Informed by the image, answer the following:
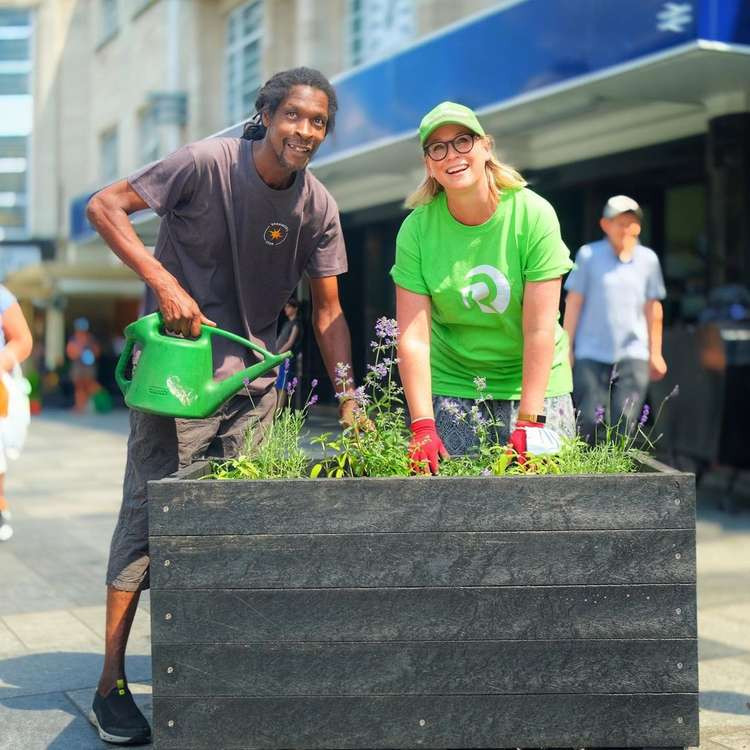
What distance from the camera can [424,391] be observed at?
287 cm

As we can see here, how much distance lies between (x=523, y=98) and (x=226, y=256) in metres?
5.93

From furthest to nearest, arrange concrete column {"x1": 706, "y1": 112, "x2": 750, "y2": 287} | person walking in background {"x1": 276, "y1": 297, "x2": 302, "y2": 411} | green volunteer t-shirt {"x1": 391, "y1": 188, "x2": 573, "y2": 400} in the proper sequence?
concrete column {"x1": 706, "y1": 112, "x2": 750, "y2": 287}, person walking in background {"x1": 276, "y1": 297, "x2": 302, "y2": 411}, green volunteer t-shirt {"x1": 391, "y1": 188, "x2": 573, "y2": 400}

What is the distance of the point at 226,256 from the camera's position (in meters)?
3.23

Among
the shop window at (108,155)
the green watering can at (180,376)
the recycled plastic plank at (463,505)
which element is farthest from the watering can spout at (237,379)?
the shop window at (108,155)

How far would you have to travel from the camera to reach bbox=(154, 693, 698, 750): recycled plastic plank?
2.35 m

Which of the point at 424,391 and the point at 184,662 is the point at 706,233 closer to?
the point at 424,391

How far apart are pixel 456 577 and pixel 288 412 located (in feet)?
2.26

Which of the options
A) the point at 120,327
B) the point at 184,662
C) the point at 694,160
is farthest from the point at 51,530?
the point at 120,327

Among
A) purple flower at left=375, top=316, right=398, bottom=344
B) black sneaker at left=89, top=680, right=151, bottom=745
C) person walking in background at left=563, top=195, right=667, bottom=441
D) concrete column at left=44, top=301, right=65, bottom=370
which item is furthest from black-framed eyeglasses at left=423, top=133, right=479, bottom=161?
concrete column at left=44, top=301, right=65, bottom=370

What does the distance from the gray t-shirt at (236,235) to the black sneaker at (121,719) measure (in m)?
0.95

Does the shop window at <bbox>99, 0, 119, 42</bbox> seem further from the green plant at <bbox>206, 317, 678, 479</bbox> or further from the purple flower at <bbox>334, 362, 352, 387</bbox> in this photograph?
the green plant at <bbox>206, 317, 678, 479</bbox>

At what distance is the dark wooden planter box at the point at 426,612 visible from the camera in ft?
7.62

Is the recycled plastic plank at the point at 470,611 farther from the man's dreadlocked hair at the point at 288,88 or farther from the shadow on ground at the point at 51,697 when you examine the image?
the man's dreadlocked hair at the point at 288,88

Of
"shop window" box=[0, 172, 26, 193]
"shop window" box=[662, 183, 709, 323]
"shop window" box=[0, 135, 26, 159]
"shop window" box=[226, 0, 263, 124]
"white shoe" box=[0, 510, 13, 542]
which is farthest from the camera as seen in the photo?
"shop window" box=[0, 172, 26, 193]
